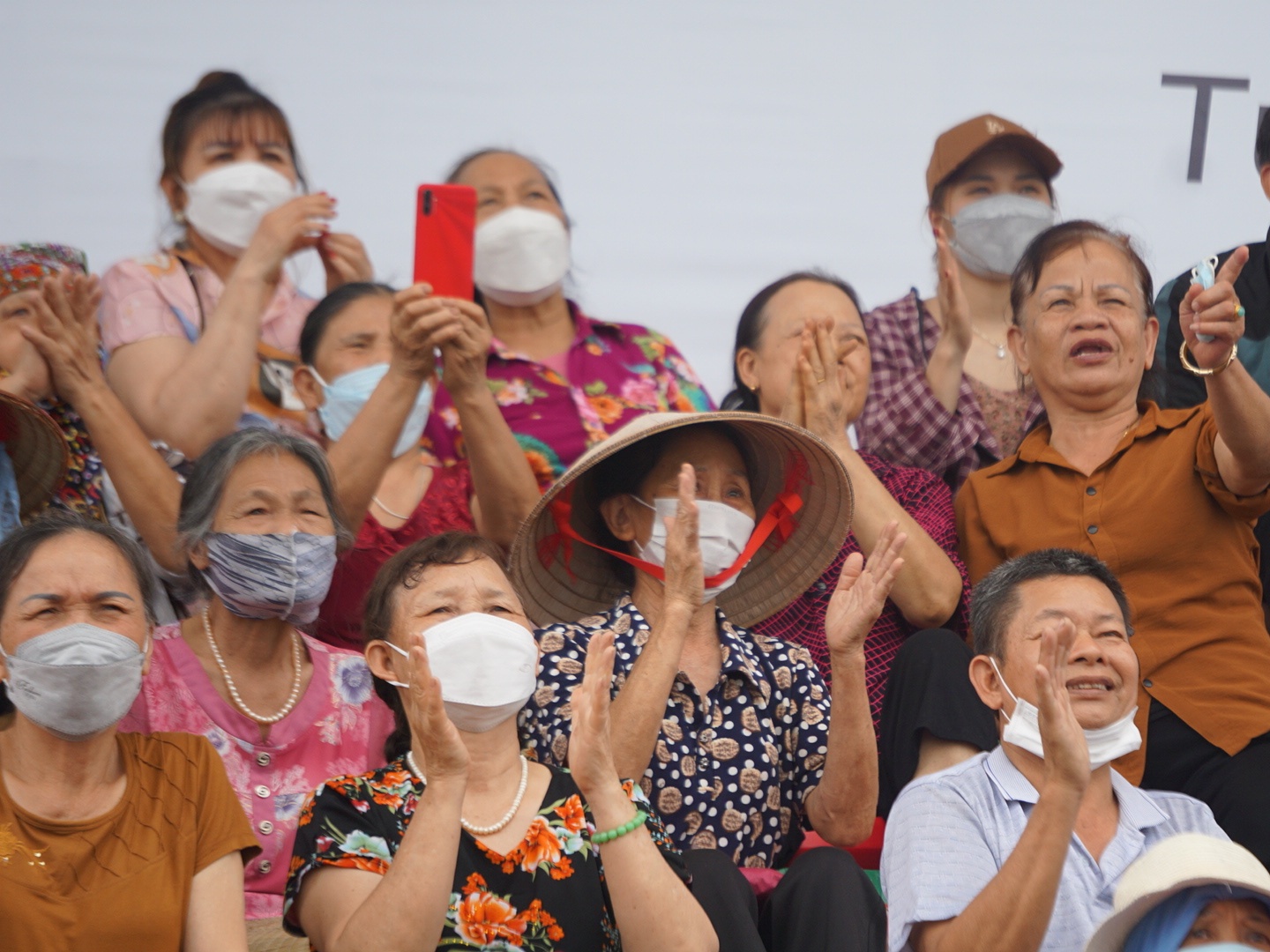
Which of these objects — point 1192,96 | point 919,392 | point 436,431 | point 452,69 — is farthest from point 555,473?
point 1192,96

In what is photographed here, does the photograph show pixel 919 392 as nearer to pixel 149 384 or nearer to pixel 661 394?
pixel 661 394

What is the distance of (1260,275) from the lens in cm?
413

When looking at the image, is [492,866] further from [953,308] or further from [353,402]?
[953,308]

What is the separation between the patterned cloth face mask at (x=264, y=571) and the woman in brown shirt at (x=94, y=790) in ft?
1.25

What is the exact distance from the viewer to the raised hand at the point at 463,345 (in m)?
3.55

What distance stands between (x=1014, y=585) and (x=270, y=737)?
4.53ft

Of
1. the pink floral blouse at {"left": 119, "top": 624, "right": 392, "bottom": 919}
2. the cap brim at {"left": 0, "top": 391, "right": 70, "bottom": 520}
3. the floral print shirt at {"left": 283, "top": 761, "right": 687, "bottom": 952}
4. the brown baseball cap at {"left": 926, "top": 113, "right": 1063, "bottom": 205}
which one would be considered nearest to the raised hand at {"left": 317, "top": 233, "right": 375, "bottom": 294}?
the cap brim at {"left": 0, "top": 391, "right": 70, "bottom": 520}

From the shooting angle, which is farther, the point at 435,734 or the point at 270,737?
the point at 270,737

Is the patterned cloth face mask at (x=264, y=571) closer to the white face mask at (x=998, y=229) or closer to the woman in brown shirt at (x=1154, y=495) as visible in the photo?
the woman in brown shirt at (x=1154, y=495)

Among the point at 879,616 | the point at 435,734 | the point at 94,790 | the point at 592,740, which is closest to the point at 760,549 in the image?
the point at 879,616

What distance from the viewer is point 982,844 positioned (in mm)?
2686

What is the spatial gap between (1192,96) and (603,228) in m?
1.74

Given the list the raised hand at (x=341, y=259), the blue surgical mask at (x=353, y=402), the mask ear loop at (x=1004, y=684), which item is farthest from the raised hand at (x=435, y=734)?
the raised hand at (x=341, y=259)

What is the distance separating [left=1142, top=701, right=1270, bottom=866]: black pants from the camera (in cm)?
307
